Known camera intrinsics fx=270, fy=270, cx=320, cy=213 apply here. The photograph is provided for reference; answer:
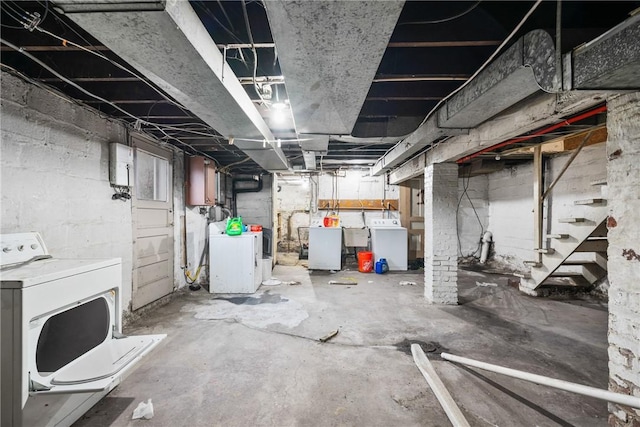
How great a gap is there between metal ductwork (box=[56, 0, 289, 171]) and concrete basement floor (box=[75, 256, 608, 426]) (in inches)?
81.8

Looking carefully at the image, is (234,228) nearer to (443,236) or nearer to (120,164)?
(120,164)

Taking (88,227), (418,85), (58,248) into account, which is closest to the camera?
(58,248)

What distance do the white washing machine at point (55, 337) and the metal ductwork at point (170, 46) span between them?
3.92 ft

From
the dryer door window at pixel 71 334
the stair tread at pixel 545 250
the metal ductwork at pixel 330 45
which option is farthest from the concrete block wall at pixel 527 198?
the dryer door window at pixel 71 334

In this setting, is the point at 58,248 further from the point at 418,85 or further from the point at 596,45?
the point at 596,45

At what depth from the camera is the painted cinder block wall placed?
1859 mm

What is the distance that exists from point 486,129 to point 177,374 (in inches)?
139

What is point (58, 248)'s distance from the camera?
2.19 meters

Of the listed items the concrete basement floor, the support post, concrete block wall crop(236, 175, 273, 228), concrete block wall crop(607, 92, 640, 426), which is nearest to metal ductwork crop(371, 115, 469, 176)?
concrete block wall crop(607, 92, 640, 426)

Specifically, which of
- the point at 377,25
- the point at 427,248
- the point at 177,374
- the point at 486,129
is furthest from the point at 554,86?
the point at 177,374

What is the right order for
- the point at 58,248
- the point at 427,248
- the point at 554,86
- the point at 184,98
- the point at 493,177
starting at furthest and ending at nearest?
the point at 493,177
the point at 427,248
the point at 58,248
the point at 184,98
the point at 554,86

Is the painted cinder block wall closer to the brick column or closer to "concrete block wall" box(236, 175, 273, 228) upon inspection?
"concrete block wall" box(236, 175, 273, 228)

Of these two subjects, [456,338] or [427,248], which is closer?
[456,338]

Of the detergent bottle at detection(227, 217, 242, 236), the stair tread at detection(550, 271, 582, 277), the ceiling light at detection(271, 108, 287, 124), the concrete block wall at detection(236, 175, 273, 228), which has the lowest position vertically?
the stair tread at detection(550, 271, 582, 277)
